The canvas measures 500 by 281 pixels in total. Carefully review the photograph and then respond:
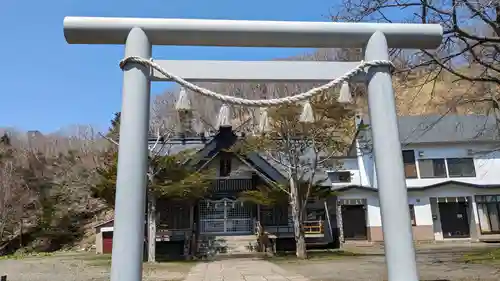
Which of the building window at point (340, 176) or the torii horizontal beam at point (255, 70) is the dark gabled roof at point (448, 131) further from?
the torii horizontal beam at point (255, 70)

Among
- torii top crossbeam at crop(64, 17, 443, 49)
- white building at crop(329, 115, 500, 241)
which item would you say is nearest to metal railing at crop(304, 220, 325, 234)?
white building at crop(329, 115, 500, 241)

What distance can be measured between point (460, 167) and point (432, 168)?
73.8 inches

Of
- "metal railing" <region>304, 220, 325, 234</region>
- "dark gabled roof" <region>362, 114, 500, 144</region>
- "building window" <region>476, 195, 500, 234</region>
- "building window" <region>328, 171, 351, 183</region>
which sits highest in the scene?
"dark gabled roof" <region>362, 114, 500, 144</region>

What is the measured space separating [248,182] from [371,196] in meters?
7.88

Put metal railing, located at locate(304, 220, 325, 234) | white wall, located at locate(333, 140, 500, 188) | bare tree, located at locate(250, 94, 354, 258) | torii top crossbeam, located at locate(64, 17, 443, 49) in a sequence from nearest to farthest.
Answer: torii top crossbeam, located at locate(64, 17, 443, 49) < bare tree, located at locate(250, 94, 354, 258) < metal railing, located at locate(304, 220, 325, 234) < white wall, located at locate(333, 140, 500, 188)

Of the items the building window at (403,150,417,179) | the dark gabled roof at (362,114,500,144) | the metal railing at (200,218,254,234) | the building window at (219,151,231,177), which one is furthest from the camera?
the building window at (403,150,417,179)

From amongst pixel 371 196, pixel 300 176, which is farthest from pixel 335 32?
pixel 371 196

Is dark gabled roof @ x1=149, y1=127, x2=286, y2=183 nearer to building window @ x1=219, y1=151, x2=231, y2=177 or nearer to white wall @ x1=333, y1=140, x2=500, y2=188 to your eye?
building window @ x1=219, y1=151, x2=231, y2=177

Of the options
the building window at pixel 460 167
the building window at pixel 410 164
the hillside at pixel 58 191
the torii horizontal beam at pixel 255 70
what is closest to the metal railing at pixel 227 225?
the hillside at pixel 58 191

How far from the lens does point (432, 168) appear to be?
25.1 m

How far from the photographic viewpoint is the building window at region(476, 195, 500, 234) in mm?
23922

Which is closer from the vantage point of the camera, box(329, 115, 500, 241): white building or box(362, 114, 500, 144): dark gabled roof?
box(329, 115, 500, 241): white building

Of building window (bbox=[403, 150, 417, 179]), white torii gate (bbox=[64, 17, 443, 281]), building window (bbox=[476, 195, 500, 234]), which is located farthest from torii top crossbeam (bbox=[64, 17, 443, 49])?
building window (bbox=[476, 195, 500, 234])

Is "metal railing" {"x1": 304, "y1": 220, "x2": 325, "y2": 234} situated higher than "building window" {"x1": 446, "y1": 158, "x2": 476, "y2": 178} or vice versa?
"building window" {"x1": 446, "y1": 158, "x2": 476, "y2": 178}
